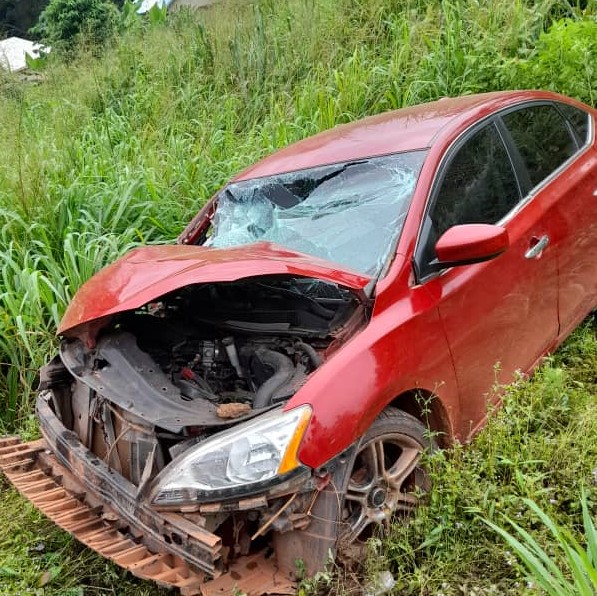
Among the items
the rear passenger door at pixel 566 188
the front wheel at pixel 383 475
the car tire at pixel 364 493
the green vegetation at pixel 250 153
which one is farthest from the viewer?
the rear passenger door at pixel 566 188

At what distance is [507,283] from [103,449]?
1.74 meters

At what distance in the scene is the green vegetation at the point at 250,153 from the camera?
2.28 metres

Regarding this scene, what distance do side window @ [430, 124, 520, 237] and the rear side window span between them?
839mm

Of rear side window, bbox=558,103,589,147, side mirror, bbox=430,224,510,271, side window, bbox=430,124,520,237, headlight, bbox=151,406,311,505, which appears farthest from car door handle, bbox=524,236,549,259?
headlight, bbox=151,406,311,505

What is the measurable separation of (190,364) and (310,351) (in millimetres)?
547

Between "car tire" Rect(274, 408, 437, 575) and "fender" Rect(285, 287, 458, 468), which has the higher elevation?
"fender" Rect(285, 287, 458, 468)

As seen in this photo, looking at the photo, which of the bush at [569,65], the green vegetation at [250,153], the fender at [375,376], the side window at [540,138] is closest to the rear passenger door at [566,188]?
the side window at [540,138]

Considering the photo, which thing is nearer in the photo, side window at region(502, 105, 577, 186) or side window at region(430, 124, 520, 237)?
side window at region(430, 124, 520, 237)

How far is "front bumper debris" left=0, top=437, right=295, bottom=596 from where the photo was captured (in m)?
1.85

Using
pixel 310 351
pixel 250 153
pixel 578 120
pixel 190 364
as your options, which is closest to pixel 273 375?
pixel 310 351

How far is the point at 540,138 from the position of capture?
10.4 feet

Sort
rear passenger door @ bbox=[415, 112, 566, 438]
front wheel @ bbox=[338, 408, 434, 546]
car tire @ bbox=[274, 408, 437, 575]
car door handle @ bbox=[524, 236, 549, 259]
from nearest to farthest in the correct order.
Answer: car tire @ bbox=[274, 408, 437, 575] < front wheel @ bbox=[338, 408, 434, 546] < rear passenger door @ bbox=[415, 112, 566, 438] < car door handle @ bbox=[524, 236, 549, 259]

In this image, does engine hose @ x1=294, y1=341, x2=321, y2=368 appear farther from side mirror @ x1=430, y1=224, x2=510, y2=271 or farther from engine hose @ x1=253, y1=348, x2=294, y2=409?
side mirror @ x1=430, y1=224, x2=510, y2=271

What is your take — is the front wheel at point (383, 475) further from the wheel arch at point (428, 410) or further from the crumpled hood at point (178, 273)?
the crumpled hood at point (178, 273)
